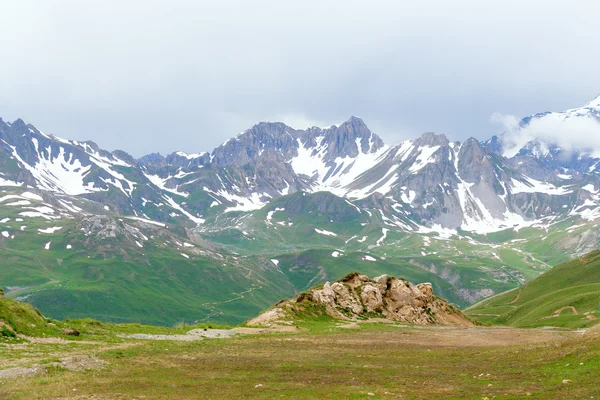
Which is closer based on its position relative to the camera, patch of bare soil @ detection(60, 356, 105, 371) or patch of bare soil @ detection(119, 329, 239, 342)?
patch of bare soil @ detection(60, 356, 105, 371)

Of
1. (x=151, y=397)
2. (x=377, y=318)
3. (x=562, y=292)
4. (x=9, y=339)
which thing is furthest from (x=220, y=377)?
(x=562, y=292)

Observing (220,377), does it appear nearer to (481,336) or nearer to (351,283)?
(481,336)

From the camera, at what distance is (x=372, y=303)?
87.6m

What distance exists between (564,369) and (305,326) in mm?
37822

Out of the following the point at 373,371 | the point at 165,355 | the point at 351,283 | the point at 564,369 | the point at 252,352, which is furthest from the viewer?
the point at 351,283

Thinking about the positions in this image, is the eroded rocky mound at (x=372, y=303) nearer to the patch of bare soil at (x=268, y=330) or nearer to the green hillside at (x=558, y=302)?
the patch of bare soil at (x=268, y=330)

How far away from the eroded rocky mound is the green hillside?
2368 centimetres

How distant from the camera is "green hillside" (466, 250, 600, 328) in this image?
4161 inches

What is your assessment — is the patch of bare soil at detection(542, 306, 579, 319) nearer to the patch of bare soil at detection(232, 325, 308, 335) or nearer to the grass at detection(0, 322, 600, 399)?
the grass at detection(0, 322, 600, 399)

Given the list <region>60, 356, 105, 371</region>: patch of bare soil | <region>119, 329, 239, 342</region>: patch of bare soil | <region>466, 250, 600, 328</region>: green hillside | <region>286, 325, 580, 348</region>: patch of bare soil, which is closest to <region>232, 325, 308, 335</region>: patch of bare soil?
<region>119, 329, 239, 342</region>: patch of bare soil

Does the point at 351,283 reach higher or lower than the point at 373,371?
higher

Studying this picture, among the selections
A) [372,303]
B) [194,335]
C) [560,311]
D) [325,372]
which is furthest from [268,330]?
[560,311]

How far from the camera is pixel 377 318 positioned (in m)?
83.6

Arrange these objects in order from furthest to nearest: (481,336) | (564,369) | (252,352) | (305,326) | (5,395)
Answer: (305,326) < (481,336) < (252,352) < (564,369) < (5,395)
